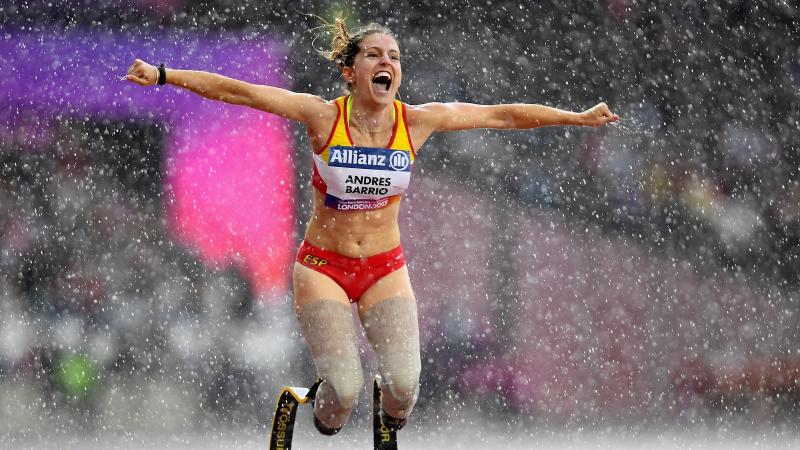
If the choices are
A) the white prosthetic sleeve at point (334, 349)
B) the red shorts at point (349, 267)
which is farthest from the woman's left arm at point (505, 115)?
the white prosthetic sleeve at point (334, 349)

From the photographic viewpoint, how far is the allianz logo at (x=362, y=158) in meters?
4.89

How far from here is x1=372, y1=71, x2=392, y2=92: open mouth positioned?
4.94 meters

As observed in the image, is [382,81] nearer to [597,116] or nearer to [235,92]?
[235,92]

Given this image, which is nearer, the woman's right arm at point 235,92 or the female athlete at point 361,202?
the woman's right arm at point 235,92

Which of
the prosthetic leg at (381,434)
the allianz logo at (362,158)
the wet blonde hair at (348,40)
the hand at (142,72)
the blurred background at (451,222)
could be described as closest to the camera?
the hand at (142,72)

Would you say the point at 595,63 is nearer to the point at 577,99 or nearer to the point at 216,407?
the point at 577,99

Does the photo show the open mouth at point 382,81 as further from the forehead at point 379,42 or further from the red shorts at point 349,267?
the red shorts at point 349,267

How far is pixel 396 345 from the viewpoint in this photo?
4984mm

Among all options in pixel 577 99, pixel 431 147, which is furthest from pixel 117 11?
pixel 577 99

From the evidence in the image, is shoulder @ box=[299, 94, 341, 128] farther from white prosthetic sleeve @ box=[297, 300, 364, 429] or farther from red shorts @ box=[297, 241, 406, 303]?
white prosthetic sleeve @ box=[297, 300, 364, 429]

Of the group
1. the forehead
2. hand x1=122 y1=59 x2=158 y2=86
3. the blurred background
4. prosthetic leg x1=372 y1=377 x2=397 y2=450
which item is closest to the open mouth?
the forehead

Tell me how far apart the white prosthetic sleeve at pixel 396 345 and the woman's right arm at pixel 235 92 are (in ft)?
2.78

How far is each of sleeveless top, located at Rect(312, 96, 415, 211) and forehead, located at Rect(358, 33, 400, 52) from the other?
0.23 m

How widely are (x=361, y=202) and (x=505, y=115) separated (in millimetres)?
738
